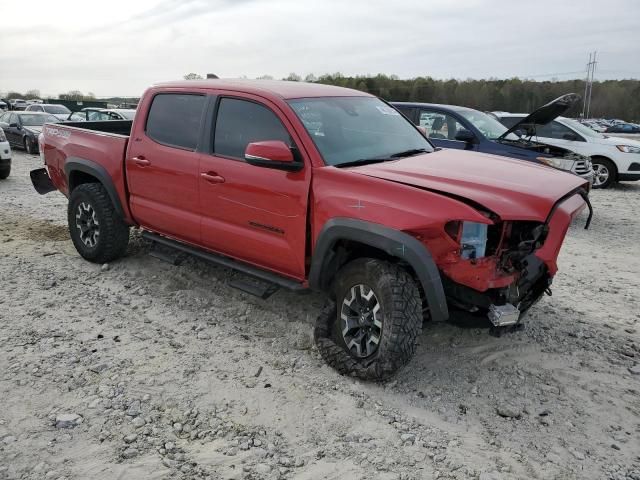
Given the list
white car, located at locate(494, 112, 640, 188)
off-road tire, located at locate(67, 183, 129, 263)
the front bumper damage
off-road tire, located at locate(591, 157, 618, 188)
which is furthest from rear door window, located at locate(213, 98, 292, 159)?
off-road tire, located at locate(591, 157, 618, 188)

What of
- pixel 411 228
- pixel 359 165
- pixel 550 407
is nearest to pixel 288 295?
pixel 359 165

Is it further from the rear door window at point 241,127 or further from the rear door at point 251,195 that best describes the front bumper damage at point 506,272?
the rear door window at point 241,127

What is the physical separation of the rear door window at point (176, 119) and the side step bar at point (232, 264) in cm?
88

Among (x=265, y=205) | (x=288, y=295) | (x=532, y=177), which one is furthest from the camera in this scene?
(x=288, y=295)

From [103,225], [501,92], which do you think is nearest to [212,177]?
[103,225]

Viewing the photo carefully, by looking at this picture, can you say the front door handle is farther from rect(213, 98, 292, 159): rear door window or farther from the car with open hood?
the car with open hood

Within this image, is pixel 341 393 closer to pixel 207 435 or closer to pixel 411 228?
pixel 207 435

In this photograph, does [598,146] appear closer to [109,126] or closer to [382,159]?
[382,159]

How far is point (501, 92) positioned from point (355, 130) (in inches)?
3311

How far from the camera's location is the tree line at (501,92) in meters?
78.4

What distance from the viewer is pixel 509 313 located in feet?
11.4

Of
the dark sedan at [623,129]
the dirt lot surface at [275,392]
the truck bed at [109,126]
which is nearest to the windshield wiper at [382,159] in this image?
the dirt lot surface at [275,392]

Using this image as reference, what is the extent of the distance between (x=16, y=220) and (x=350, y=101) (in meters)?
5.55

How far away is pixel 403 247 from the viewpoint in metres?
3.34
